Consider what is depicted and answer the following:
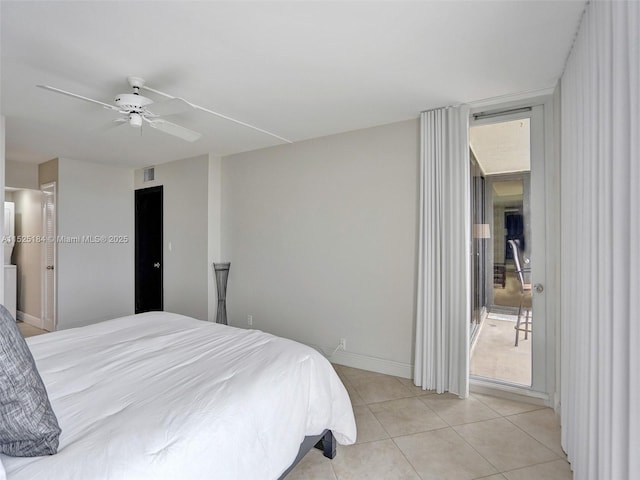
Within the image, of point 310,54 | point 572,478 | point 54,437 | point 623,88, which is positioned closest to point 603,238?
point 623,88

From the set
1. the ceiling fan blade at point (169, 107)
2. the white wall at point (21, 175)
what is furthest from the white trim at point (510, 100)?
the white wall at point (21, 175)

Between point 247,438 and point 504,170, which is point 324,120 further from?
point 247,438

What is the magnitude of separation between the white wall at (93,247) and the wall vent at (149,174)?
0.31 m

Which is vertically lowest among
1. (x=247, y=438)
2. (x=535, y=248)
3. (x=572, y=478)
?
(x=572, y=478)

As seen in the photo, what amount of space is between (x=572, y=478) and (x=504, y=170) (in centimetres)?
230

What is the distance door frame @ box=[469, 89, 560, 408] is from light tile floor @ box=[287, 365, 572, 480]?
0.59 ft

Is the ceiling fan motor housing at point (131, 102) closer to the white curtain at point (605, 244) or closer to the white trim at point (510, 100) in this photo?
the white curtain at point (605, 244)

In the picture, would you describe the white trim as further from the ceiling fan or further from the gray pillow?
the gray pillow

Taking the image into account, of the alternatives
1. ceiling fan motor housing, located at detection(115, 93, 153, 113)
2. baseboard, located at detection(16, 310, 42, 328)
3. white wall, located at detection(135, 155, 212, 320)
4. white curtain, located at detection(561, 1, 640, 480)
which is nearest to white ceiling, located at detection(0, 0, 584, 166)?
ceiling fan motor housing, located at detection(115, 93, 153, 113)

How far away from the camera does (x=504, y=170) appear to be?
292 cm

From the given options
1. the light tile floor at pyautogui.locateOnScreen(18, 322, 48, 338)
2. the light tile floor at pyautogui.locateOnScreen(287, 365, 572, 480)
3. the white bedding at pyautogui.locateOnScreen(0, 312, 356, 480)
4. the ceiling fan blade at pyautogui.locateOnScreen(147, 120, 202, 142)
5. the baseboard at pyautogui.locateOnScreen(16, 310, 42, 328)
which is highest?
the ceiling fan blade at pyautogui.locateOnScreen(147, 120, 202, 142)

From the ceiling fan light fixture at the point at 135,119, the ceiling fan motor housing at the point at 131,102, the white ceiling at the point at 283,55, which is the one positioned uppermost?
the white ceiling at the point at 283,55

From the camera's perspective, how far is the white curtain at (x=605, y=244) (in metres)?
1.12

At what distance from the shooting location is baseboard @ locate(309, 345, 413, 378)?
3.20m
